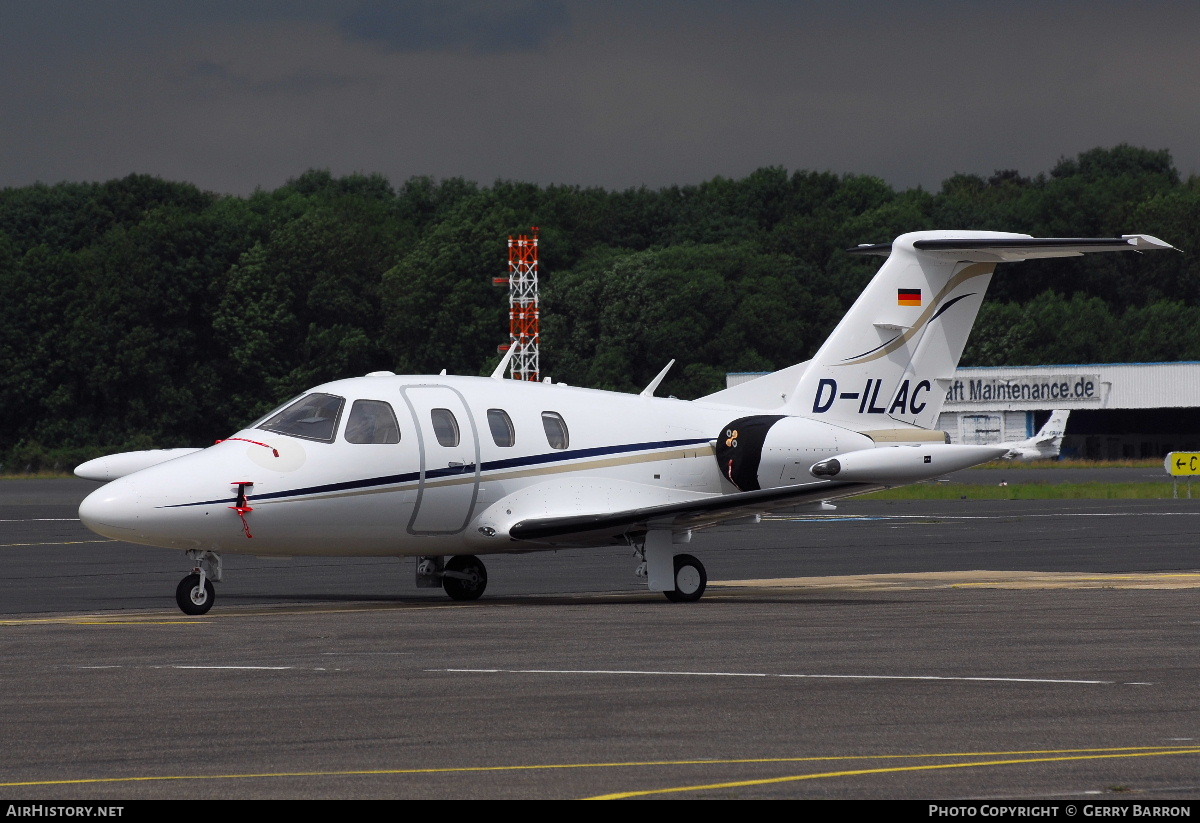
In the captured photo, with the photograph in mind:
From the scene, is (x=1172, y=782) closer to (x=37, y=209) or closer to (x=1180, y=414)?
(x=1180, y=414)

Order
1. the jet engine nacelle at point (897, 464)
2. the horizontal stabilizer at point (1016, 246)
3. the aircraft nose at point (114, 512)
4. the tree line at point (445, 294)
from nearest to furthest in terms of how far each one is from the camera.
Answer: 1. the aircraft nose at point (114, 512)
2. the jet engine nacelle at point (897, 464)
3. the horizontal stabilizer at point (1016, 246)
4. the tree line at point (445, 294)

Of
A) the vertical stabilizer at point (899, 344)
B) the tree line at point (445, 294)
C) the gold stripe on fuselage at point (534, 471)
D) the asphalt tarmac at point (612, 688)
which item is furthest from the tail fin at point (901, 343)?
the tree line at point (445, 294)

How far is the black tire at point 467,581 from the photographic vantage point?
78.1 ft

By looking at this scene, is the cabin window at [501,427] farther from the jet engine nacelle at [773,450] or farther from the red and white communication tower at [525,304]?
the red and white communication tower at [525,304]

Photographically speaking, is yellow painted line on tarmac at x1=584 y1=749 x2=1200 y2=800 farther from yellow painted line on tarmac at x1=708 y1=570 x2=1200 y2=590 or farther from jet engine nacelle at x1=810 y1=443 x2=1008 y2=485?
yellow painted line on tarmac at x1=708 y1=570 x2=1200 y2=590

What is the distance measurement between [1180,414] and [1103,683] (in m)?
83.5

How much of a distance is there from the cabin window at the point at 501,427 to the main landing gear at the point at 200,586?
3.89m

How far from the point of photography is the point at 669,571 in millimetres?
22781

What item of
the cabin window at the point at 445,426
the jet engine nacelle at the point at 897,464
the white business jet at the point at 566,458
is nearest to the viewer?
the white business jet at the point at 566,458

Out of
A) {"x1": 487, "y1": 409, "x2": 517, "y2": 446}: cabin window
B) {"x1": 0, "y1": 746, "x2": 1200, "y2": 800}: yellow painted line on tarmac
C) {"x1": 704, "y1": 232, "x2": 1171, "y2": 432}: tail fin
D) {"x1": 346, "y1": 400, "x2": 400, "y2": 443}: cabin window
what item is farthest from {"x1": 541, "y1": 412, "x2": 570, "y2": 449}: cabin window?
{"x1": 0, "y1": 746, "x2": 1200, "y2": 800}: yellow painted line on tarmac

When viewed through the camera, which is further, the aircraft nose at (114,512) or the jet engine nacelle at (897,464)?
the jet engine nacelle at (897,464)

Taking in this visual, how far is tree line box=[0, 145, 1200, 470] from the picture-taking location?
108 m

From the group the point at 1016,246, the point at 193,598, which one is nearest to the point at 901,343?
the point at 1016,246

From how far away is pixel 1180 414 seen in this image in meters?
92.9
